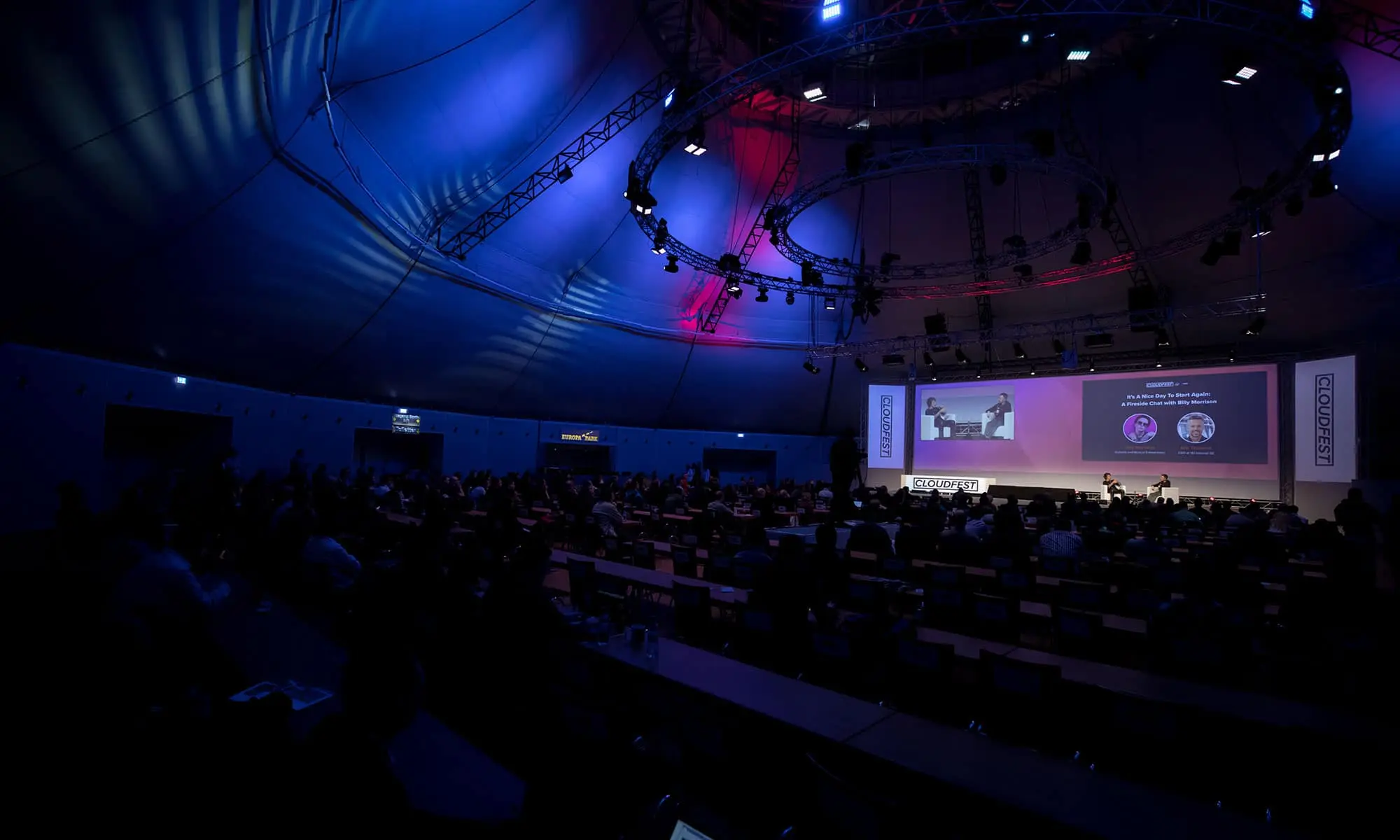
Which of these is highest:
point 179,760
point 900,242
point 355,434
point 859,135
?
point 859,135

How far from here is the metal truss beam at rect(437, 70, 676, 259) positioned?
488 inches

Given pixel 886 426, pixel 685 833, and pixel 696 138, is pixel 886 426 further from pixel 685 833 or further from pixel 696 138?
pixel 685 833

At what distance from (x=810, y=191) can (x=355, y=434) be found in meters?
12.3

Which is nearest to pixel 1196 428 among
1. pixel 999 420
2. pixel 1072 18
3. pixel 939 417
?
pixel 999 420

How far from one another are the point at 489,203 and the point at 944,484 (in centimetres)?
1567

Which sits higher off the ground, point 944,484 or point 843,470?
point 843,470

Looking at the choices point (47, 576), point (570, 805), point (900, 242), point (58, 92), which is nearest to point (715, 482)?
point (900, 242)

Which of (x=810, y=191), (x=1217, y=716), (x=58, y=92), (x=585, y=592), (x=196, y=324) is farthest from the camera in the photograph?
(x=810, y=191)

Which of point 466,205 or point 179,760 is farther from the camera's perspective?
point 466,205

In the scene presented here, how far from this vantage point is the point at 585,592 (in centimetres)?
662

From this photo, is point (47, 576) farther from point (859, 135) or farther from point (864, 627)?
point (859, 135)

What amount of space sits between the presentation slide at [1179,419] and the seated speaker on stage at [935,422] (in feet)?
12.3

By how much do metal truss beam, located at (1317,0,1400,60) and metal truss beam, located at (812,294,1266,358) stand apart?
4.11 metres

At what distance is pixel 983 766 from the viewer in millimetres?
2533
